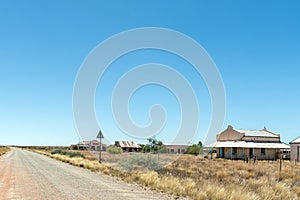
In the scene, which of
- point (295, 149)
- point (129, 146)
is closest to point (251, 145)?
point (295, 149)

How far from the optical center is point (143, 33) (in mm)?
36594

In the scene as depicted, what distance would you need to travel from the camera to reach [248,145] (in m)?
54.5

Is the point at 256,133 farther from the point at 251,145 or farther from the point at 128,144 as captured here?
the point at 128,144

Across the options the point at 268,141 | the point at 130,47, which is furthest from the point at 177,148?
the point at 130,47

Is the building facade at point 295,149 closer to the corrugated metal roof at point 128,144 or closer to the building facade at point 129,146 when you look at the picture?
the building facade at point 129,146

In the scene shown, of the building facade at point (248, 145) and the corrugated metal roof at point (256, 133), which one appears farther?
the corrugated metal roof at point (256, 133)

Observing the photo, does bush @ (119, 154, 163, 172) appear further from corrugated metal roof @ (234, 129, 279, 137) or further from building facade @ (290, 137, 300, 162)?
corrugated metal roof @ (234, 129, 279, 137)

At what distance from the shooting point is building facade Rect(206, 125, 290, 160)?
5534cm

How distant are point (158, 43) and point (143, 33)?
5.81 feet

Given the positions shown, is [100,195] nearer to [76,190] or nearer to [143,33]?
[76,190]

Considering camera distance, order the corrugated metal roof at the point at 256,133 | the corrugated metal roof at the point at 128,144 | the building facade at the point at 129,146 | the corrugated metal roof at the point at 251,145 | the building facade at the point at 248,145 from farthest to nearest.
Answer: the corrugated metal roof at the point at 128,144 → the building facade at the point at 129,146 → the corrugated metal roof at the point at 256,133 → the building facade at the point at 248,145 → the corrugated metal roof at the point at 251,145

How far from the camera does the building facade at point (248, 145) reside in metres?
55.3

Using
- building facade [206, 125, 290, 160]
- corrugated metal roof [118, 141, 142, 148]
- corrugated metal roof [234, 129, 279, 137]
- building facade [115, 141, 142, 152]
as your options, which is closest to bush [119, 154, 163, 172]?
building facade [206, 125, 290, 160]

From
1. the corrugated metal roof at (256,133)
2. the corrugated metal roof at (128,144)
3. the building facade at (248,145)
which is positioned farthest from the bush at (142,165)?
the corrugated metal roof at (128,144)
